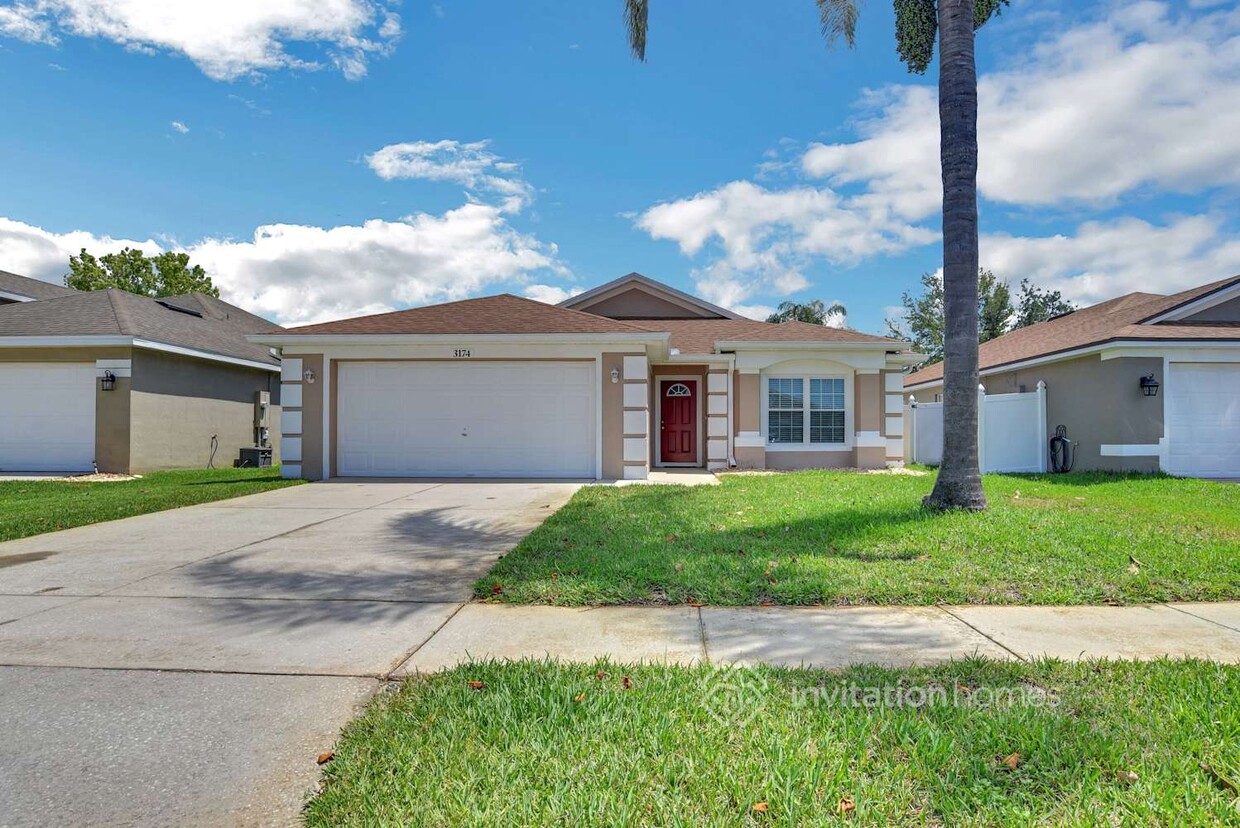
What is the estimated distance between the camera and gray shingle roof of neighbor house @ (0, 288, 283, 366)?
48.8 feet

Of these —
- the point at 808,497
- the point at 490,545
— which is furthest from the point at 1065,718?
the point at 808,497

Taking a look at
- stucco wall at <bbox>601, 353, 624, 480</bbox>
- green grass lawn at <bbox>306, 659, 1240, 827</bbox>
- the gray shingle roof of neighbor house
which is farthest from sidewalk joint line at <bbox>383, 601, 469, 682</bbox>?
the gray shingle roof of neighbor house

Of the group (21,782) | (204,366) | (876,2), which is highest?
(876,2)

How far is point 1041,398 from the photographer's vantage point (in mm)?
15391

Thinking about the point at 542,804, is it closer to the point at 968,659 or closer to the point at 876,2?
the point at 968,659

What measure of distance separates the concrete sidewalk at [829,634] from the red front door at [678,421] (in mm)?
12257

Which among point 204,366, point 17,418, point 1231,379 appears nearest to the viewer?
point 1231,379

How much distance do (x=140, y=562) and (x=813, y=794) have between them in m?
6.46

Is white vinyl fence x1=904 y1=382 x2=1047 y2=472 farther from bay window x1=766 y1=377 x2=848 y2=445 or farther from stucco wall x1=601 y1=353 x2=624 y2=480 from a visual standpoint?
stucco wall x1=601 y1=353 x2=624 y2=480

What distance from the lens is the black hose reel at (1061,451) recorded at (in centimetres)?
1445

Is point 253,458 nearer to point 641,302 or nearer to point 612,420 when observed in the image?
point 612,420

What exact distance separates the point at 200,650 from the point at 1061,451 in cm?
1692

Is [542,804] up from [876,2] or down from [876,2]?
down

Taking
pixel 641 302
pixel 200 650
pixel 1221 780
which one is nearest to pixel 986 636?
pixel 1221 780
